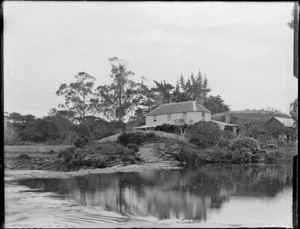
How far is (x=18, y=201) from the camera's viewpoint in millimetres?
8242

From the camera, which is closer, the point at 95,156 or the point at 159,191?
the point at 159,191

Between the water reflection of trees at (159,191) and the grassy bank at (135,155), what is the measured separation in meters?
5.13

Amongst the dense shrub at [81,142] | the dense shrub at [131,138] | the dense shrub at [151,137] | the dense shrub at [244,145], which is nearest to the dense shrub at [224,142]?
the dense shrub at [244,145]

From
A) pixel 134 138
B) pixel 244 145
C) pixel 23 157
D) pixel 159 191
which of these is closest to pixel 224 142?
pixel 244 145

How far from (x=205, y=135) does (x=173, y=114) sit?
3487 millimetres

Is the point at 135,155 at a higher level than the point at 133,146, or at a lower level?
lower

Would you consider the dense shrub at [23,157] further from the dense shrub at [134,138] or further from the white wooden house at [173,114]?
the white wooden house at [173,114]

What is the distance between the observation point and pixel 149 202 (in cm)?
832

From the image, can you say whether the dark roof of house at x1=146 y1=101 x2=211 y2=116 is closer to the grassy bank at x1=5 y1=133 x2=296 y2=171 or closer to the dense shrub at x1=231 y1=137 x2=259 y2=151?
the grassy bank at x1=5 y1=133 x2=296 y2=171

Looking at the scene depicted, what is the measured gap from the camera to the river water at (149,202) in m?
6.39

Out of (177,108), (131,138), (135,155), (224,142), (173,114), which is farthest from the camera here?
(177,108)

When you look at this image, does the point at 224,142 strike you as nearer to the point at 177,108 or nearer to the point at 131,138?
the point at 177,108

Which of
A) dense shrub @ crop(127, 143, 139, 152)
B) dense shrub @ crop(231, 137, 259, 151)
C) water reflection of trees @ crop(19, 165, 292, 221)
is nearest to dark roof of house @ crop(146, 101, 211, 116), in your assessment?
dense shrub @ crop(231, 137, 259, 151)

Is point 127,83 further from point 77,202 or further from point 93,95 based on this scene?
point 77,202
